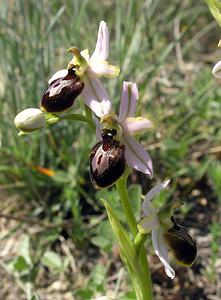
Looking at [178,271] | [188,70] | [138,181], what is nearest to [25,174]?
[138,181]

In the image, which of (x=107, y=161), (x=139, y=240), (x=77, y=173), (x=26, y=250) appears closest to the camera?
(x=107, y=161)

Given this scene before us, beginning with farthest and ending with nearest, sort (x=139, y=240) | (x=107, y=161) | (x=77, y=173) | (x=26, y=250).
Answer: (x=77, y=173), (x=26, y=250), (x=139, y=240), (x=107, y=161)

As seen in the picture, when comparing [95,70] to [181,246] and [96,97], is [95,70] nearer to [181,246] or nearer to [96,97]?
[96,97]

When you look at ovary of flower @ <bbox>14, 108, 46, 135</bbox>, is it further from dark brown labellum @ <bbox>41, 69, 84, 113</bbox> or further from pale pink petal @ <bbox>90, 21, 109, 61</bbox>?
pale pink petal @ <bbox>90, 21, 109, 61</bbox>

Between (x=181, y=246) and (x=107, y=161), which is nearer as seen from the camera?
(x=107, y=161)

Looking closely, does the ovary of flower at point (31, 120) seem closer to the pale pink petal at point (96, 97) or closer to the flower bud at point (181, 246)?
the pale pink petal at point (96, 97)

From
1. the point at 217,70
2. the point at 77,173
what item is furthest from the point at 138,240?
the point at 77,173
